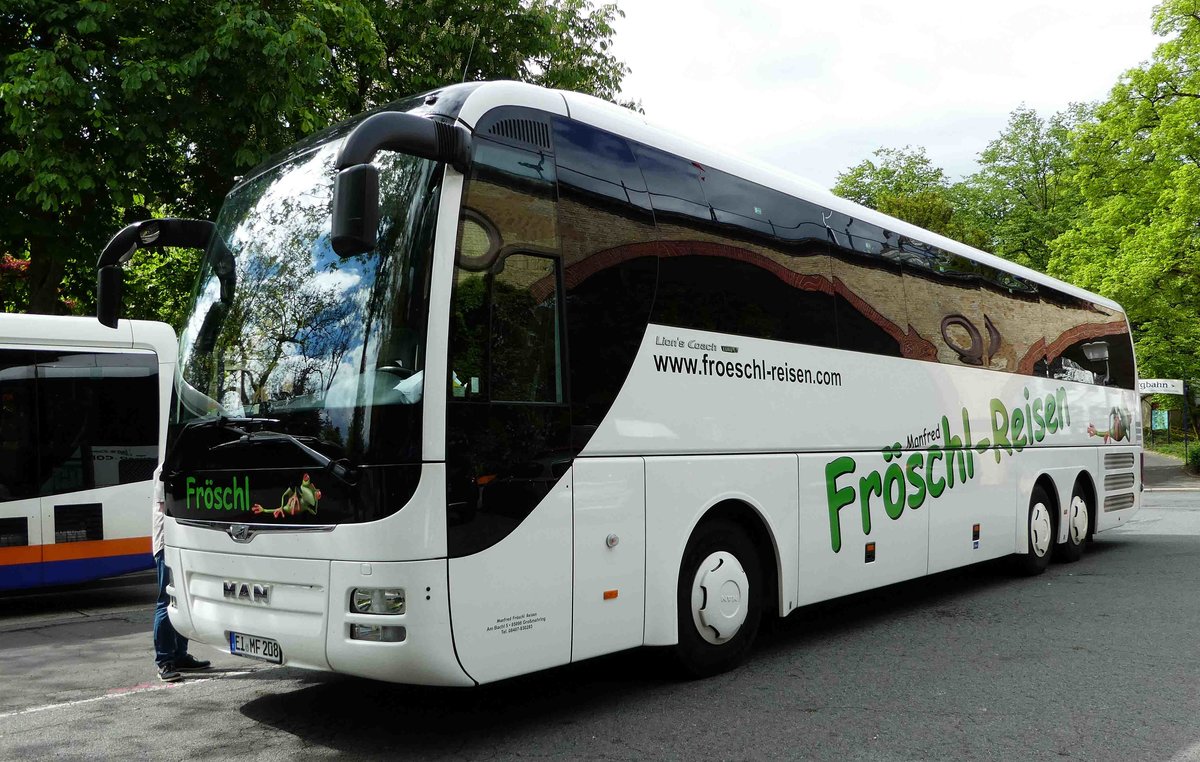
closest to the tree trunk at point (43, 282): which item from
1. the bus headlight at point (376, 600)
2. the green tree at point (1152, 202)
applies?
the bus headlight at point (376, 600)

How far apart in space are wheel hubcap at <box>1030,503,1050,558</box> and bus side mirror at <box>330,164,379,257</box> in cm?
902

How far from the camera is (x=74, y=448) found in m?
10.1

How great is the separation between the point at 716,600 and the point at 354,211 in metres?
3.42

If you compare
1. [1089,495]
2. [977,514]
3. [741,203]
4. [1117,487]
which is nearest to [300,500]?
[741,203]

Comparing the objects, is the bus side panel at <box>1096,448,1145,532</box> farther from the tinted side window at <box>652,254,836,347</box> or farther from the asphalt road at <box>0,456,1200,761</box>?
the tinted side window at <box>652,254,836,347</box>

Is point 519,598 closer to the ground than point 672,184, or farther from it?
closer to the ground

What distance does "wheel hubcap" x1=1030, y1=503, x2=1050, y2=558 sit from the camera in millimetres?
11062

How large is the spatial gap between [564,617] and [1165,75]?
109ft

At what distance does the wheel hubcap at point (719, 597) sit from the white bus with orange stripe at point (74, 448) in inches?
260

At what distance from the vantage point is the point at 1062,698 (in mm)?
5941

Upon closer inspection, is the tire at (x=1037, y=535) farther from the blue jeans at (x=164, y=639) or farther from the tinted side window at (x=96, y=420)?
the tinted side window at (x=96, y=420)

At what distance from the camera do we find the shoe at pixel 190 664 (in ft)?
22.7

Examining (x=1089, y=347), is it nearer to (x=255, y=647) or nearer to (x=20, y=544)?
(x=255, y=647)

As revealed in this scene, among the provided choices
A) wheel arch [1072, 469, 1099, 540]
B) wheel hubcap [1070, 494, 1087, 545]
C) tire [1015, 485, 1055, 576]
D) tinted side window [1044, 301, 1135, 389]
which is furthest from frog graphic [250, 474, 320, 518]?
wheel arch [1072, 469, 1099, 540]
